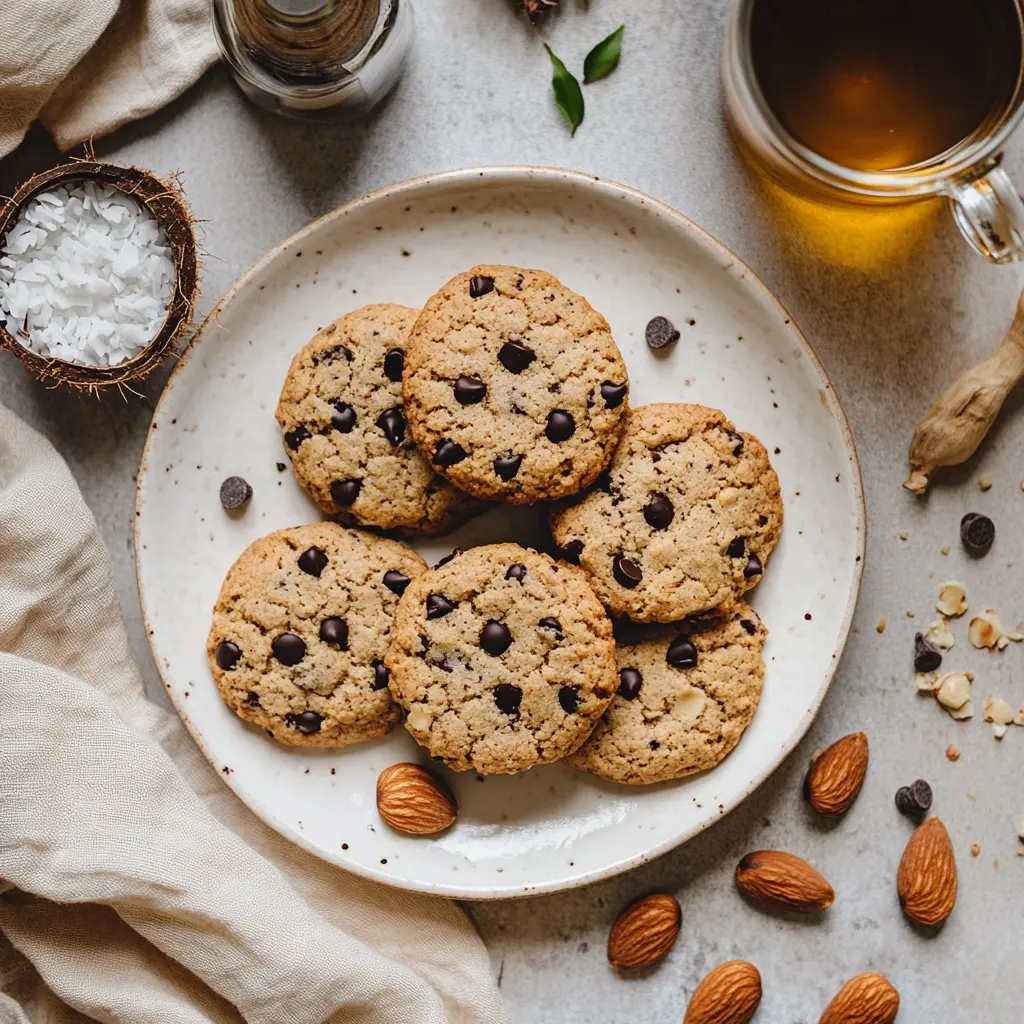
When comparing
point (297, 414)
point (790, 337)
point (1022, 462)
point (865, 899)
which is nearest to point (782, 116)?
point (790, 337)

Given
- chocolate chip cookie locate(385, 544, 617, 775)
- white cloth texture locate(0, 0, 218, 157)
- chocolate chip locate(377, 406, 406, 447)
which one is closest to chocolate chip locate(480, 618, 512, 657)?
chocolate chip cookie locate(385, 544, 617, 775)

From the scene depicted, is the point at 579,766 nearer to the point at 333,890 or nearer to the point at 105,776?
the point at 333,890

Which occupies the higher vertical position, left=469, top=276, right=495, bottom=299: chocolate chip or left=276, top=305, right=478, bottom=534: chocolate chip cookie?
left=469, top=276, right=495, bottom=299: chocolate chip

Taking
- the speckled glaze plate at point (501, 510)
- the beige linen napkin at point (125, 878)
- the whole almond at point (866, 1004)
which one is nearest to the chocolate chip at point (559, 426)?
the speckled glaze plate at point (501, 510)

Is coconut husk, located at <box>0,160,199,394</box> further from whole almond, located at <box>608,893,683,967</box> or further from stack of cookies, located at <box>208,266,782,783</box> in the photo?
whole almond, located at <box>608,893,683,967</box>

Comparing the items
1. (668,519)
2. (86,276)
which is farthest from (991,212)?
(86,276)

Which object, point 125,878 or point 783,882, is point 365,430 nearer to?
point 125,878
